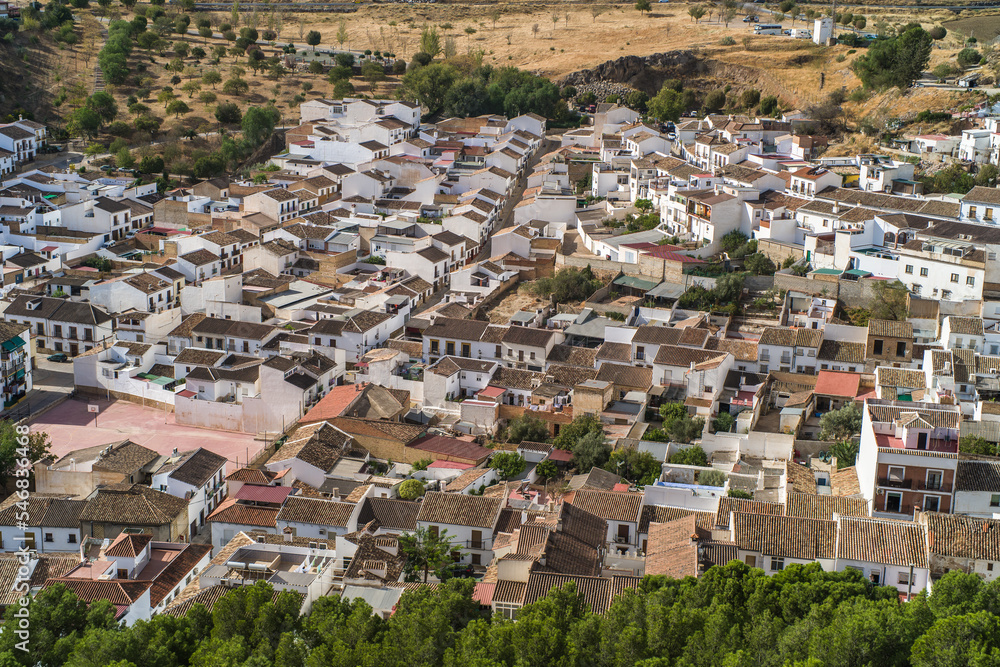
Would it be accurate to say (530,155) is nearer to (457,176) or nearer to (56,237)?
(457,176)

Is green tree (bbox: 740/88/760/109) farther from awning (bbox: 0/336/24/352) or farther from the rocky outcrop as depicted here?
awning (bbox: 0/336/24/352)

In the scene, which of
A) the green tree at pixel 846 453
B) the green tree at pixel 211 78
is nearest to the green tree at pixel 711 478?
the green tree at pixel 846 453

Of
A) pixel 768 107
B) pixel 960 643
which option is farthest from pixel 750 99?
pixel 960 643

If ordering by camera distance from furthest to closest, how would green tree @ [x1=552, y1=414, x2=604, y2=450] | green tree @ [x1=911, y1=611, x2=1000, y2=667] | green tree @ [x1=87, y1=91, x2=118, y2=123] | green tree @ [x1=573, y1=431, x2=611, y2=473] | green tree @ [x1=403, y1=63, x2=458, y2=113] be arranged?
green tree @ [x1=403, y1=63, x2=458, y2=113] → green tree @ [x1=87, y1=91, x2=118, y2=123] → green tree @ [x1=552, y1=414, x2=604, y2=450] → green tree @ [x1=573, y1=431, x2=611, y2=473] → green tree @ [x1=911, y1=611, x2=1000, y2=667]

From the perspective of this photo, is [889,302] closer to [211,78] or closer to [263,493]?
[263,493]

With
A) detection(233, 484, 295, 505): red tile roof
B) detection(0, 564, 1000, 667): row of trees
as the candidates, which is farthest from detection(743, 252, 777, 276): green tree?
detection(0, 564, 1000, 667): row of trees
